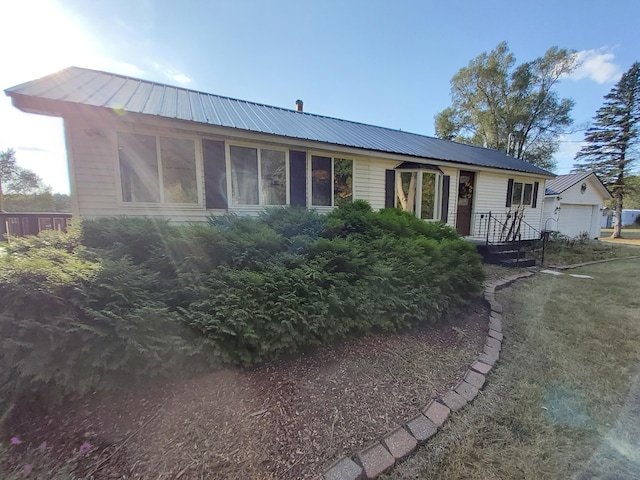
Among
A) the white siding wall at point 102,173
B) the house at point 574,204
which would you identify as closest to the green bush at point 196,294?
the white siding wall at point 102,173

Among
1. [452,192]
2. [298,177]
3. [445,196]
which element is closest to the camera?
[298,177]

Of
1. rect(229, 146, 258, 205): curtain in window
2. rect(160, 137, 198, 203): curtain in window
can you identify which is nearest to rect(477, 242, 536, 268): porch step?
rect(229, 146, 258, 205): curtain in window

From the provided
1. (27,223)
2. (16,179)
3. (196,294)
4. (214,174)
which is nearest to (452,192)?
(214,174)

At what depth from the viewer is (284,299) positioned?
8.22ft

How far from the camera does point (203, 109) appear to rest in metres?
6.32

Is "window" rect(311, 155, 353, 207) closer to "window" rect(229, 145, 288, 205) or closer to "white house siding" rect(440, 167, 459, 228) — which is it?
"window" rect(229, 145, 288, 205)

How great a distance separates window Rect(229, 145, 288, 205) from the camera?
615 centimetres

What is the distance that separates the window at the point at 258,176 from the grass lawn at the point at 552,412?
17.3 ft

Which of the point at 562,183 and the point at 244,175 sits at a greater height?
the point at 562,183

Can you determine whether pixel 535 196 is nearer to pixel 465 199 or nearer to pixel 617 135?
pixel 465 199

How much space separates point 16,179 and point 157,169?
36.9 meters

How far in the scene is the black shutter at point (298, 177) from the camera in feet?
21.9

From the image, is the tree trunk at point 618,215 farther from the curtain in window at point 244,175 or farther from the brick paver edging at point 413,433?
the curtain in window at point 244,175

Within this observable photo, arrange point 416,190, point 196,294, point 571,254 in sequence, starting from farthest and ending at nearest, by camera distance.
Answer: point 571,254 → point 416,190 → point 196,294
